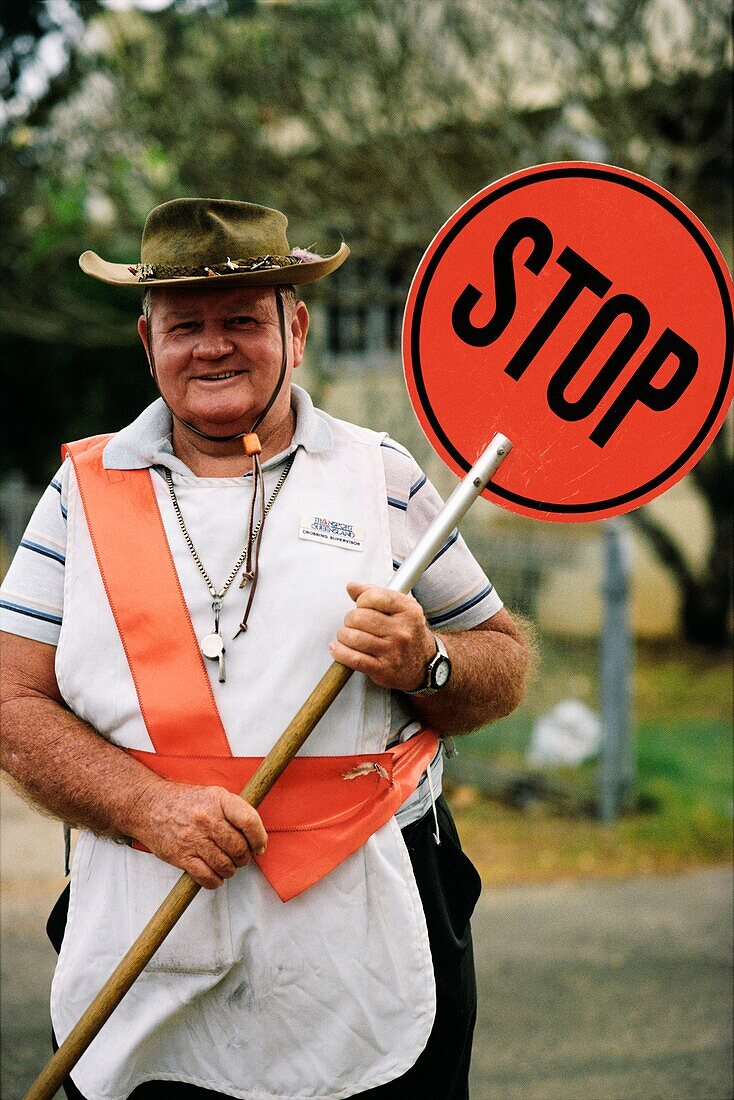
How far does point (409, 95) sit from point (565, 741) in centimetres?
471

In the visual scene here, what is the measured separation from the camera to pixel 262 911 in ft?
7.30

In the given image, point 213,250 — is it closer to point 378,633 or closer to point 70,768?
point 378,633

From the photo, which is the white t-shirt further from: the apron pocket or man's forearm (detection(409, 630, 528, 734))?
the apron pocket

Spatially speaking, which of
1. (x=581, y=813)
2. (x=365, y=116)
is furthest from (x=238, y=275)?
(x=365, y=116)

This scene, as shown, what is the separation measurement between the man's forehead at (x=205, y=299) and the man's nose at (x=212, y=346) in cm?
5

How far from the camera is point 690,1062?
4.06m

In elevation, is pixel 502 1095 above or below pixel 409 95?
below

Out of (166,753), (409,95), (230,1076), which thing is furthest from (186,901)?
(409,95)

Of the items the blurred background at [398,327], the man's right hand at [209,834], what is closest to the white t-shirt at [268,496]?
the man's right hand at [209,834]

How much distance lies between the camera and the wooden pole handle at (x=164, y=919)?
80.5 inches

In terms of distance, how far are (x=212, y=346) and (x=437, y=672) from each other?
703mm

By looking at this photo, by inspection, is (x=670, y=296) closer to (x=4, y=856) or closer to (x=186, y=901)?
(x=186, y=901)

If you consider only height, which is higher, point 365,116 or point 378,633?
point 365,116

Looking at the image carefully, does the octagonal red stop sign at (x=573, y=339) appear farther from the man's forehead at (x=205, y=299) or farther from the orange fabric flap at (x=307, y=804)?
the orange fabric flap at (x=307, y=804)
